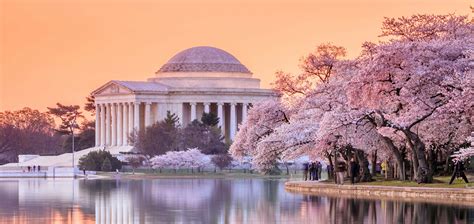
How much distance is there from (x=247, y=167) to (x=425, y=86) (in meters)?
79.0

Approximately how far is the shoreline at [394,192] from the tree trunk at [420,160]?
278cm

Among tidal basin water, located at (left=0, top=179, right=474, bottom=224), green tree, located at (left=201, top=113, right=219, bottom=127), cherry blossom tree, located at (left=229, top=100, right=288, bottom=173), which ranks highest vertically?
green tree, located at (left=201, top=113, right=219, bottom=127)

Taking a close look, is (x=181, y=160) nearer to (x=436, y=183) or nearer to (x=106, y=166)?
(x=106, y=166)

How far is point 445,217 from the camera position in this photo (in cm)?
4897

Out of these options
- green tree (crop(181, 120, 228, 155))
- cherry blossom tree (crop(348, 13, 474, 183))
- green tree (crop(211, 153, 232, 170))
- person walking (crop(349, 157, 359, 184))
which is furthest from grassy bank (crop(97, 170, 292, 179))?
cherry blossom tree (crop(348, 13, 474, 183))

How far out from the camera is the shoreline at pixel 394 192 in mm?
62425

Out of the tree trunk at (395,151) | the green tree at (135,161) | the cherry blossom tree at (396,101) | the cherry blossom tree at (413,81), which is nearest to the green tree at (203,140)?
the green tree at (135,161)

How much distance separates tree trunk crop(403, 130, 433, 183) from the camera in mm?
73000

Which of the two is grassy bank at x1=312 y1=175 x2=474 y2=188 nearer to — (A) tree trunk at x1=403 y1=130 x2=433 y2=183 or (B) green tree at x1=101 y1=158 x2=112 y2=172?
(A) tree trunk at x1=403 y1=130 x2=433 y2=183

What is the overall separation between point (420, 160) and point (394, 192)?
16.1 feet

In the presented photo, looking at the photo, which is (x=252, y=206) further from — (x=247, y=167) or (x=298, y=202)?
(x=247, y=167)

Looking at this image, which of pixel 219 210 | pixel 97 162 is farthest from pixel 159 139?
pixel 219 210

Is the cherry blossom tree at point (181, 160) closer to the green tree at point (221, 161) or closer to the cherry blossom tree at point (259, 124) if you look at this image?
the green tree at point (221, 161)

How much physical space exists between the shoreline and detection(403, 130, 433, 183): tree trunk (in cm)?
278
